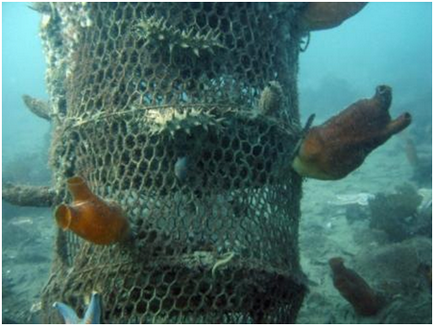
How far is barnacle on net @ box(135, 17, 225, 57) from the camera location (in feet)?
9.07

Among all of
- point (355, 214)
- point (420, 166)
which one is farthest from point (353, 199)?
point (420, 166)

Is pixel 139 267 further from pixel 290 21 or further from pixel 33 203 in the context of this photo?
pixel 290 21

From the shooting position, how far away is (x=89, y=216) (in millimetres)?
2389

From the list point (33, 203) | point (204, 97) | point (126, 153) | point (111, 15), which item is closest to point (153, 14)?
point (111, 15)

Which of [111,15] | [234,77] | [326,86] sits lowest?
[234,77]

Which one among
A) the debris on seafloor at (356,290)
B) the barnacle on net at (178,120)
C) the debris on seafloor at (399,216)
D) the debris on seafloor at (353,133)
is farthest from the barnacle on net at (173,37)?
the debris on seafloor at (399,216)

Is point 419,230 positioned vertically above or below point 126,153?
below

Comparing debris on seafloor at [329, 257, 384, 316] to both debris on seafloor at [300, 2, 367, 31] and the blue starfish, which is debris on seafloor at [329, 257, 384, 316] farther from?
the blue starfish

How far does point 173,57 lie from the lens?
9.48 feet

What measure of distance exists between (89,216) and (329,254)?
6.03 metres

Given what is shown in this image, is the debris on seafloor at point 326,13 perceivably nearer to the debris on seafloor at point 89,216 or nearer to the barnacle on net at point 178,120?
the barnacle on net at point 178,120

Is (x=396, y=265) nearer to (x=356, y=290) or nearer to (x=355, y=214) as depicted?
(x=356, y=290)

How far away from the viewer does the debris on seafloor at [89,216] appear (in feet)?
7.64

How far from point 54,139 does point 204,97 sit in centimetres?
133
